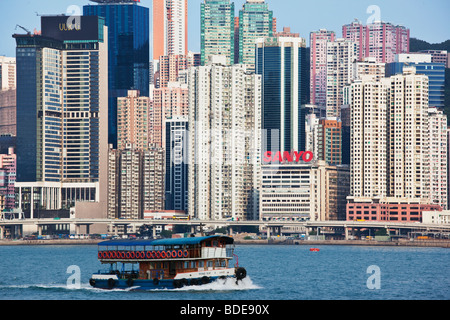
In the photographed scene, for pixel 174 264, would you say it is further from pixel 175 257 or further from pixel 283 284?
pixel 283 284

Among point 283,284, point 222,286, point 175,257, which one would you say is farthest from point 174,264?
point 283,284

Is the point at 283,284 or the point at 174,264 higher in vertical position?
the point at 174,264

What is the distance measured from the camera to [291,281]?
75.9 meters

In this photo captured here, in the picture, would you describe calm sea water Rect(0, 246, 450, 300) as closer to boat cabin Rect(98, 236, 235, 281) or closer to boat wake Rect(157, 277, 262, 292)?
boat wake Rect(157, 277, 262, 292)

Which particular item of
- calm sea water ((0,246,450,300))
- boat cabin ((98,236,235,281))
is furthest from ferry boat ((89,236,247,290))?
calm sea water ((0,246,450,300))

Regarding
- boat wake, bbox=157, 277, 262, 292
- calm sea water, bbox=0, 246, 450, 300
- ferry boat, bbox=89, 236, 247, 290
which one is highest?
ferry boat, bbox=89, 236, 247, 290

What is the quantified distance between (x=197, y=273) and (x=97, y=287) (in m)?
7.47

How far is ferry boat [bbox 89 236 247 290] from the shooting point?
60062mm

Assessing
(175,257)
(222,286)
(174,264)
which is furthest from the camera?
(174,264)

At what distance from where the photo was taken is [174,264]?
60750 mm

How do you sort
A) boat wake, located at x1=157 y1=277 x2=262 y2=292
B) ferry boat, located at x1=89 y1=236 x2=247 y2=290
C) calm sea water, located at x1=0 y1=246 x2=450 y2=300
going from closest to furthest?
calm sea water, located at x1=0 y1=246 x2=450 y2=300
boat wake, located at x1=157 y1=277 x2=262 y2=292
ferry boat, located at x1=89 y1=236 x2=247 y2=290
